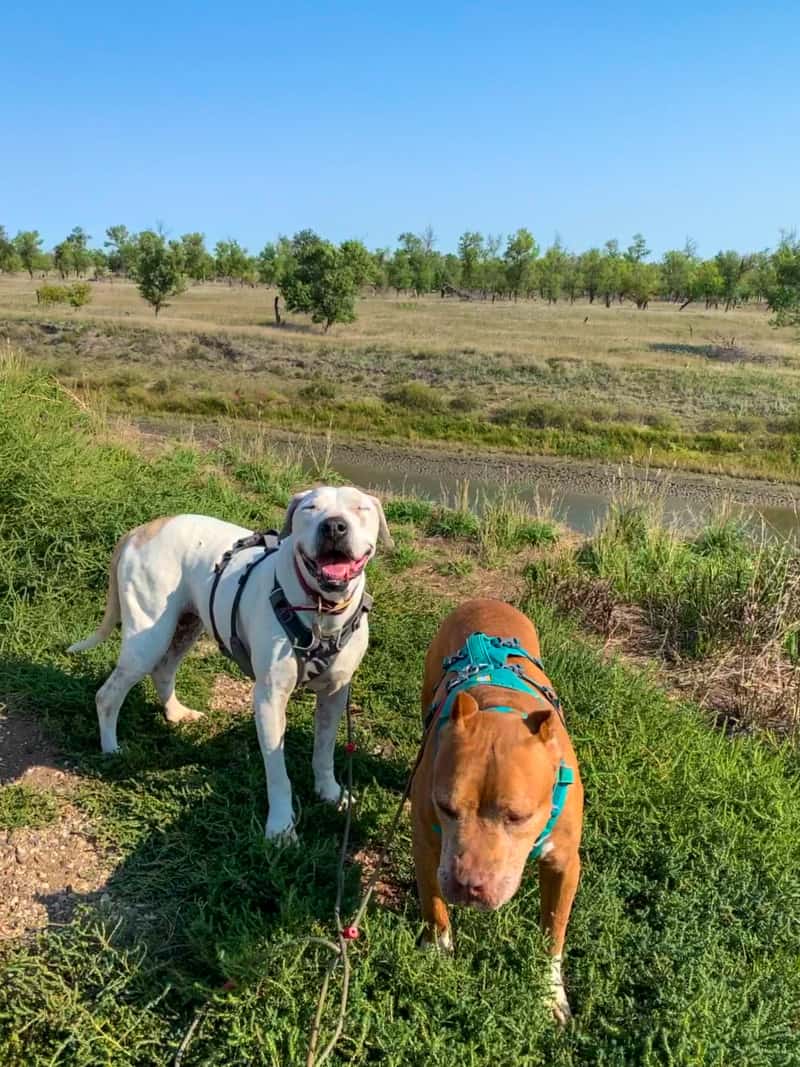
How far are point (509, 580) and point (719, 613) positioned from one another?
6.55 feet

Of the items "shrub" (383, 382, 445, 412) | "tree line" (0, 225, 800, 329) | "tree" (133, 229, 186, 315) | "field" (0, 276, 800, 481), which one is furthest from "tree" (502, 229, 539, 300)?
"shrub" (383, 382, 445, 412)

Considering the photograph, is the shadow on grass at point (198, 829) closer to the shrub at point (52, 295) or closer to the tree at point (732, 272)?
the shrub at point (52, 295)

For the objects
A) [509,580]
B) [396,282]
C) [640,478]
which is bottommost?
[640,478]

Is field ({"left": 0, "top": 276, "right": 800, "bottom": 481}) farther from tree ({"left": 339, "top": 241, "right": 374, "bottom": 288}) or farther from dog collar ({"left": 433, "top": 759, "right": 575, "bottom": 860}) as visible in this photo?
dog collar ({"left": 433, "top": 759, "right": 575, "bottom": 860})

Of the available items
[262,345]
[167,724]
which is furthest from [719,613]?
[262,345]

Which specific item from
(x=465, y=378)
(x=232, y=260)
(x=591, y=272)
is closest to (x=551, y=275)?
(x=591, y=272)

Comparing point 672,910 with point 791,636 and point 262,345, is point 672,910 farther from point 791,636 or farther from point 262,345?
point 262,345

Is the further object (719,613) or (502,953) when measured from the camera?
(719,613)

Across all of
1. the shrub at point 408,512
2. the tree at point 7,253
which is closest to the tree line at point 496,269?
the tree at point 7,253

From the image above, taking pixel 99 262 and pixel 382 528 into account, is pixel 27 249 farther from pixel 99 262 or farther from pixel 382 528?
pixel 382 528

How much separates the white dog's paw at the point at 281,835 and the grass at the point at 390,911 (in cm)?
5

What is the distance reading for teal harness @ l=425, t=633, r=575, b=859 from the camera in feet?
7.87

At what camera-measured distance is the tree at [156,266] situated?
4884cm

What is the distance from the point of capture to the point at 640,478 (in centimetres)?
2048
